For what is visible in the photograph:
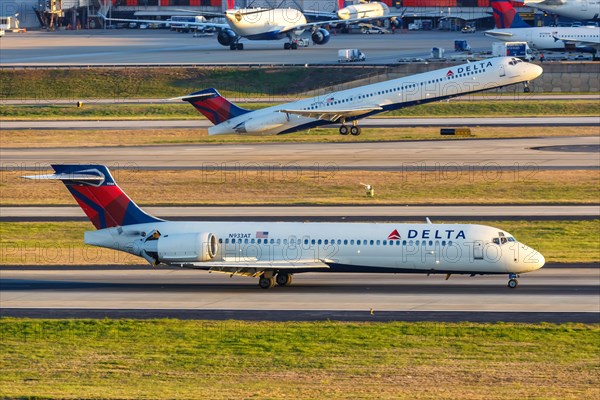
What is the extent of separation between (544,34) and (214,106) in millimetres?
66318

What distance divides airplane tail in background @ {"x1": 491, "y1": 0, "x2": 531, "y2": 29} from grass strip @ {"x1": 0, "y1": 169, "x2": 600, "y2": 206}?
7768cm

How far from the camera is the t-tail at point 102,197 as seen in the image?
50500 mm

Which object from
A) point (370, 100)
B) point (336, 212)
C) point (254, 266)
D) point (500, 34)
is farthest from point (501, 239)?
point (500, 34)

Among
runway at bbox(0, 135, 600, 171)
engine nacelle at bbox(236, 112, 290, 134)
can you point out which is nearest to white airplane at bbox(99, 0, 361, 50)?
engine nacelle at bbox(236, 112, 290, 134)

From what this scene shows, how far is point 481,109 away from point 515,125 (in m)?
11.4

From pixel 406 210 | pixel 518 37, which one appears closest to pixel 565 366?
pixel 406 210

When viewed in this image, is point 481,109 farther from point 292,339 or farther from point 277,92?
point 292,339

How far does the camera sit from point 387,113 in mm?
116500

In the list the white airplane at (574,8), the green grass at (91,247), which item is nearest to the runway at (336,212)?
the green grass at (91,247)

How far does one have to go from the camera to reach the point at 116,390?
35000 mm

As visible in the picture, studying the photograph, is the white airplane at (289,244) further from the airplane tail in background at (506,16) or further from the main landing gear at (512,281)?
the airplane tail in background at (506,16)

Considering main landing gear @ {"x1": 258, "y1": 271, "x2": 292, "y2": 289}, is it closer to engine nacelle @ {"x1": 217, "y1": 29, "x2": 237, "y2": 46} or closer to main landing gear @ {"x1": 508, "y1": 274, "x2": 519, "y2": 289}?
main landing gear @ {"x1": 508, "y1": 274, "x2": 519, "y2": 289}

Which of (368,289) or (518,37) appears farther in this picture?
(518,37)

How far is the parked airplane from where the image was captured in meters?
139
